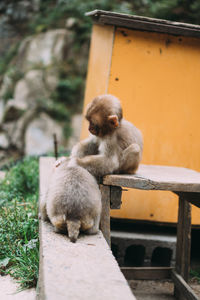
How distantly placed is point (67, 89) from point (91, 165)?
9355mm

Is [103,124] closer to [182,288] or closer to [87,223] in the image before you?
[87,223]

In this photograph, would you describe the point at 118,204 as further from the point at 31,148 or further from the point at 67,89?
the point at 67,89

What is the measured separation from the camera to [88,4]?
523 inches

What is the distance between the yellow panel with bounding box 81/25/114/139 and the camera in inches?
171

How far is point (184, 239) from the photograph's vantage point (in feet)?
12.8

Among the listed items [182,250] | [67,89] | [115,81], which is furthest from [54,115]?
[182,250]

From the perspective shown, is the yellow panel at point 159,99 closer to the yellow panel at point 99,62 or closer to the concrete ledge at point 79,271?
the yellow panel at point 99,62

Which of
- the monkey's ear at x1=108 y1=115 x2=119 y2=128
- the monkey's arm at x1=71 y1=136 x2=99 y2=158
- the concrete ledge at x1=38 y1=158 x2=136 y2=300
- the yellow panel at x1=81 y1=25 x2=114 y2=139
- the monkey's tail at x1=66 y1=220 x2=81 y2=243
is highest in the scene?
the yellow panel at x1=81 y1=25 x2=114 y2=139

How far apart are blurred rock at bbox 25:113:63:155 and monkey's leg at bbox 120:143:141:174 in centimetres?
729

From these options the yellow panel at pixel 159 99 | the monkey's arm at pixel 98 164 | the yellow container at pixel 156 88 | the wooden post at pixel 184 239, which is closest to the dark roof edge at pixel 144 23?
the yellow container at pixel 156 88

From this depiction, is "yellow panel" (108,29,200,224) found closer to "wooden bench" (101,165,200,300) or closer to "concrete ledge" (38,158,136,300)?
"wooden bench" (101,165,200,300)

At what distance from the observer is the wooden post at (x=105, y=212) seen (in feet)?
10.5

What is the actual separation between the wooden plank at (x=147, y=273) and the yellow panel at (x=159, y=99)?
658 mm

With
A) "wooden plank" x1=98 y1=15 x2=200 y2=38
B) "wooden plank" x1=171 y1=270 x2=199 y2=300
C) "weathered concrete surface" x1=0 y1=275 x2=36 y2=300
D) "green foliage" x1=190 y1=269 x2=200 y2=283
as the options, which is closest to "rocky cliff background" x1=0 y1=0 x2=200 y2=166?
"wooden plank" x1=98 y1=15 x2=200 y2=38
